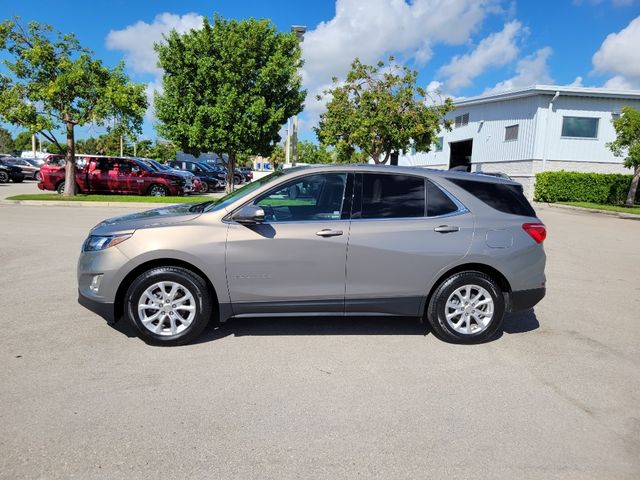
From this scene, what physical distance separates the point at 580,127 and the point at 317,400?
3005 centimetres

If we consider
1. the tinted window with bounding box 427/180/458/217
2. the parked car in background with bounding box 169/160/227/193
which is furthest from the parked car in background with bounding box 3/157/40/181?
the tinted window with bounding box 427/180/458/217

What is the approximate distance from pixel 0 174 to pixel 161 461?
3662cm

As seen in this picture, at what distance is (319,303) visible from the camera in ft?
A: 14.8

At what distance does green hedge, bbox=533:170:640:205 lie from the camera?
2656 centimetres

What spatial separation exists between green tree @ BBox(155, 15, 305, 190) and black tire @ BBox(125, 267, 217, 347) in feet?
54.4

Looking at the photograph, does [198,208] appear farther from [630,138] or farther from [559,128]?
[559,128]

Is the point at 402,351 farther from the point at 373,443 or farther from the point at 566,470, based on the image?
the point at 566,470

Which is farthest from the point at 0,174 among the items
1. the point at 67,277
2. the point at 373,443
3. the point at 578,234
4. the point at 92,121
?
the point at 373,443

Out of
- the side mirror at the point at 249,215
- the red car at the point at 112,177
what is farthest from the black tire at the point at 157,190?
the side mirror at the point at 249,215

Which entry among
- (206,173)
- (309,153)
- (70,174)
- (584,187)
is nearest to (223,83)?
(70,174)

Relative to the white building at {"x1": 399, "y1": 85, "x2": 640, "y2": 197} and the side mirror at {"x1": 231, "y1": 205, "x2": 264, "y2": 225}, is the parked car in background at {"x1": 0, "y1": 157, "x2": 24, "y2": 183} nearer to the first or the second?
the white building at {"x1": 399, "y1": 85, "x2": 640, "y2": 197}

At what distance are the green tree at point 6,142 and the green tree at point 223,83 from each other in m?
87.4

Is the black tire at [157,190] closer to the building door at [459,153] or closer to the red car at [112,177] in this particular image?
the red car at [112,177]

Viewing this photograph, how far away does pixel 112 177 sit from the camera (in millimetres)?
20500
